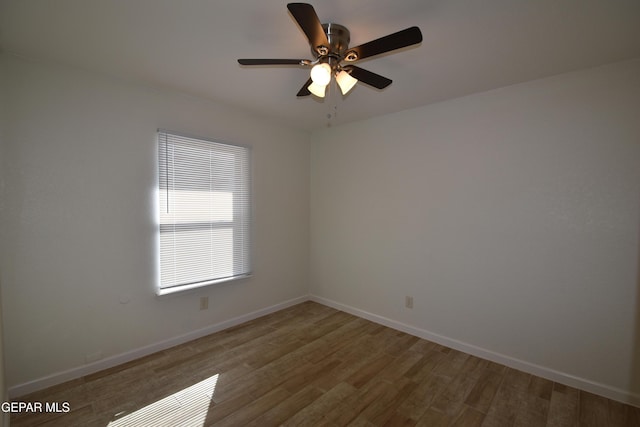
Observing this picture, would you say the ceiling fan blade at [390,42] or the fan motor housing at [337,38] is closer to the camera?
the ceiling fan blade at [390,42]

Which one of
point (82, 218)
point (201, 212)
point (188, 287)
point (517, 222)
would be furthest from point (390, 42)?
point (188, 287)

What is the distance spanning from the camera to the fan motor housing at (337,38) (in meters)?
1.66

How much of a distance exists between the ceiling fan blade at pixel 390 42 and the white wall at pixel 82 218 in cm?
204

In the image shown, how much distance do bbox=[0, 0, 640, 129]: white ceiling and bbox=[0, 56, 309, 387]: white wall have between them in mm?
253

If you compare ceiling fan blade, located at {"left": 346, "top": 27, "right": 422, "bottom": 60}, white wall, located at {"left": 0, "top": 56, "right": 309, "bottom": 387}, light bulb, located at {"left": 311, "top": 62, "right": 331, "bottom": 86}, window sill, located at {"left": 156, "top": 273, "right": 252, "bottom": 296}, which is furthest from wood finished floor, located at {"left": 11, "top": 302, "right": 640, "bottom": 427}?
ceiling fan blade, located at {"left": 346, "top": 27, "right": 422, "bottom": 60}

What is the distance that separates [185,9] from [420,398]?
2.99 metres

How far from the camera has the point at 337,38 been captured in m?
1.70

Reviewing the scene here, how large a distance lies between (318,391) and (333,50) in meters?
2.40

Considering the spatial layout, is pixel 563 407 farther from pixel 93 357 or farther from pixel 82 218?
pixel 82 218

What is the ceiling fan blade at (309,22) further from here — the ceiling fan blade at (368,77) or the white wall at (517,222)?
the white wall at (517,222)

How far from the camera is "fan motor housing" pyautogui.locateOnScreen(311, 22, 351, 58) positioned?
166 cm

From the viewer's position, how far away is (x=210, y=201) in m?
3.03

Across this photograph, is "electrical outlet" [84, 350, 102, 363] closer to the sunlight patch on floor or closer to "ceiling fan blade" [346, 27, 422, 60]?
the sunlight patch on floor

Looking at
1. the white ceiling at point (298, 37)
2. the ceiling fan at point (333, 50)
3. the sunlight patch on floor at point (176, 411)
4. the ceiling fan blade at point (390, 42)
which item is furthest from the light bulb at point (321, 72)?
the sunlight patch on floor at point (176, 411)
